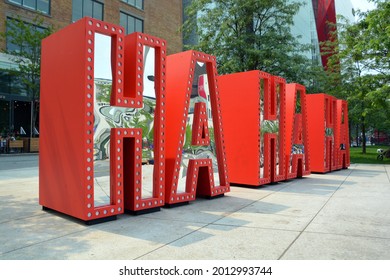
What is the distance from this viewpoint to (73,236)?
4398mm

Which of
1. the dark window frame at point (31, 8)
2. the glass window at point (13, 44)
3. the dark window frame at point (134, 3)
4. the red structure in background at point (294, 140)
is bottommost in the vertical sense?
the red structure in background at point (294, 140)

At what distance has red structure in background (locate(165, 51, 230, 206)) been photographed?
6426 millimetres

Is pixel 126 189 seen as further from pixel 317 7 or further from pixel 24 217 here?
pixel 317 7

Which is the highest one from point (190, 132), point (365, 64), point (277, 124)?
point (365, 64)

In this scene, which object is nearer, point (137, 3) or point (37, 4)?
point (37, 4)

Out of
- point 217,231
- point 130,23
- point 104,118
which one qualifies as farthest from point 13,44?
point 217,231

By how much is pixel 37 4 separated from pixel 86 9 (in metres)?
3.86

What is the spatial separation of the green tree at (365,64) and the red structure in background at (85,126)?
11.5 m

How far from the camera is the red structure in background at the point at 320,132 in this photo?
12.6 m

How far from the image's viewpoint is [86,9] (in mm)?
27719

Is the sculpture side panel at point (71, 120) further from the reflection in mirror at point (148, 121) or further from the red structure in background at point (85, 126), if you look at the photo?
the reflection in mirror at point (148, 121)

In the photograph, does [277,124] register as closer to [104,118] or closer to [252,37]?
[104,118]

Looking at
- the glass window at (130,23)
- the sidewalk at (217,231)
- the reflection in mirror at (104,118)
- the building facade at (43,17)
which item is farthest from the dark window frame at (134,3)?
the reflection in mirror at (104,118)

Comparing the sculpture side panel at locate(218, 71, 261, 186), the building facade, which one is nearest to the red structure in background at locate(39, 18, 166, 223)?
the sculpture side panel at locate(218, 71, 261, 186)
